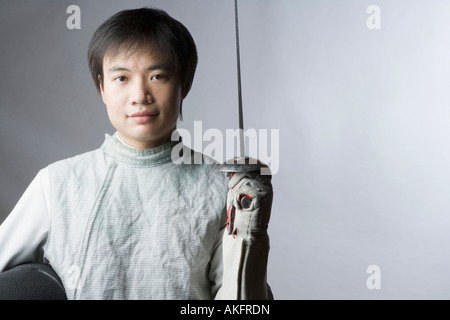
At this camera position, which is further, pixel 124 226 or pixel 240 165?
pixel 124 226

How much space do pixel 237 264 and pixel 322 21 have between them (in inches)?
57.6

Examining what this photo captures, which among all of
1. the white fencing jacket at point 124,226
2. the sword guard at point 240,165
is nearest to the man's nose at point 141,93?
the white fencing jacket at point 124,226

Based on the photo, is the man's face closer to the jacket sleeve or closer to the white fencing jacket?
the white fencing jacket

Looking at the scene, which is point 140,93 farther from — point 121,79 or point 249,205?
point 249,205

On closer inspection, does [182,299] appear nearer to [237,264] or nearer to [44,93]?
[237,264]

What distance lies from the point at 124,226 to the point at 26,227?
24cm

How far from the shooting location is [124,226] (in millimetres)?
1304

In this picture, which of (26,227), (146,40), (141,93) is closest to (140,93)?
(141,93)

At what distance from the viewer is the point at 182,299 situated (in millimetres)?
1275

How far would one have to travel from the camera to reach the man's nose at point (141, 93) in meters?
1.25

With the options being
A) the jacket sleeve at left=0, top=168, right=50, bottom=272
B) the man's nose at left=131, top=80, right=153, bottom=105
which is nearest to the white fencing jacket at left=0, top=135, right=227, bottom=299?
the jacket sleeve at left=0, top=168, right=50, bottom=272

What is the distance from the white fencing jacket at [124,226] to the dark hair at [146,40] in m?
0.19
